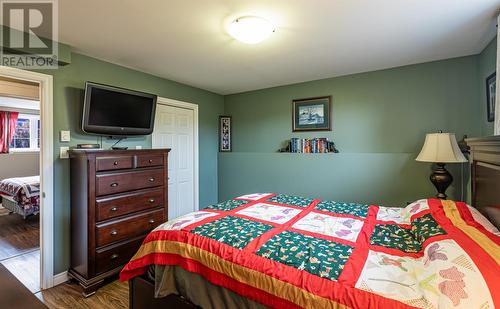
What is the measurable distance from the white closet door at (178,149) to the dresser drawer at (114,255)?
103 cm

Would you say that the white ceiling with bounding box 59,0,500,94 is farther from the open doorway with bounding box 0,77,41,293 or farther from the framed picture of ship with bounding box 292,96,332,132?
the open doorway with bounding box 0,77,41,293

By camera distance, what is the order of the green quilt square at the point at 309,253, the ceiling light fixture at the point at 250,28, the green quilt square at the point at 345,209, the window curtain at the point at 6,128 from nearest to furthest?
1. the green quilt square at the point at 309,253
2. the ceiling light fixture at the point at 250,28
3. the green quilt square at the point at 345,209
4. the window curtain at the point at 6,128

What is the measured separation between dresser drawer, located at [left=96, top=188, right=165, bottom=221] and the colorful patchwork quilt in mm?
859

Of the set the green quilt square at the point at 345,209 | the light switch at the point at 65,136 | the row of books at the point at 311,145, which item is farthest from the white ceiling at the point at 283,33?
the green quilt square at the point at 345,209

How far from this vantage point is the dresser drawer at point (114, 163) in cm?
225

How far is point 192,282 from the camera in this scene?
140 centimetres

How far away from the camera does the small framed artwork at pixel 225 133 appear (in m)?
4.43

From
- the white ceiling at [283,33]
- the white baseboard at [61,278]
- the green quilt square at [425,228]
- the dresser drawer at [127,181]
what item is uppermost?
the white ceiling at [283,33]

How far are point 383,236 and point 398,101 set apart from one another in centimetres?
213

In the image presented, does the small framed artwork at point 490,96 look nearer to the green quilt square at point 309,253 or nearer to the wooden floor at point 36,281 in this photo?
the green quilt square at point 309,253

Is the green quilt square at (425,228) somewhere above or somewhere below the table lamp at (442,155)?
below

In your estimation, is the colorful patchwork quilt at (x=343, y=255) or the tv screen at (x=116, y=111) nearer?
the colorful patchwork quilt at (x=343, y=255)

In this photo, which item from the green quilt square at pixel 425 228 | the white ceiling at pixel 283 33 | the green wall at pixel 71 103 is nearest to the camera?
the green quilt square at pixel 425 228

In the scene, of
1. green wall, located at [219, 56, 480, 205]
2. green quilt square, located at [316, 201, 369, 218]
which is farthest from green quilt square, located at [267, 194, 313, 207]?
green wall, located at [219, 56, 480, 205]
